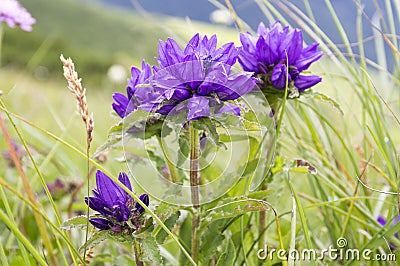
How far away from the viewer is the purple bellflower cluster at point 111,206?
2.16ft

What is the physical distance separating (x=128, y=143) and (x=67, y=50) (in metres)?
14.1

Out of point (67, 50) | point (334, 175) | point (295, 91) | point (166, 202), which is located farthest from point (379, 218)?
point (67, 50)

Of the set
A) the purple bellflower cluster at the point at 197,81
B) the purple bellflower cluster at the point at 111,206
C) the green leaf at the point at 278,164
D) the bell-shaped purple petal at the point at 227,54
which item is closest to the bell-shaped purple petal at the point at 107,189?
the purple bellflower cluster at the point at 111,206

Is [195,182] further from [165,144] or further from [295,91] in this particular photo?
[295,91]

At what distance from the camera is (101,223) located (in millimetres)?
670

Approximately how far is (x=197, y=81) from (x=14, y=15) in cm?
79

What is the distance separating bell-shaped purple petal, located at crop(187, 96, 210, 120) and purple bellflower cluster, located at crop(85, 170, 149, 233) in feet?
0.42

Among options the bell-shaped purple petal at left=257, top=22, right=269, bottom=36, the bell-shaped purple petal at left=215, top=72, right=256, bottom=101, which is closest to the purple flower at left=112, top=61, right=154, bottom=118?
the bell-shaped purple petal at left=215, top=72, right=256, bottom=101

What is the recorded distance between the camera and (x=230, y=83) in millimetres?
667

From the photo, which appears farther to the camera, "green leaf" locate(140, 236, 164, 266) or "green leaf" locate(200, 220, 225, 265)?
"green leaf" locate(200, 220, 225, 265)

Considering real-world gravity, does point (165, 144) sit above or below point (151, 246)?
above

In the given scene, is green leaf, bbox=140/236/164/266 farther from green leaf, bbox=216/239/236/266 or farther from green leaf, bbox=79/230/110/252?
green leaf, bbox=216/239/236/266

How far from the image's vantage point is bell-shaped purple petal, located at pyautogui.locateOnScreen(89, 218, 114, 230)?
666mm

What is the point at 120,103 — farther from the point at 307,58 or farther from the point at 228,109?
the point at 307,58
